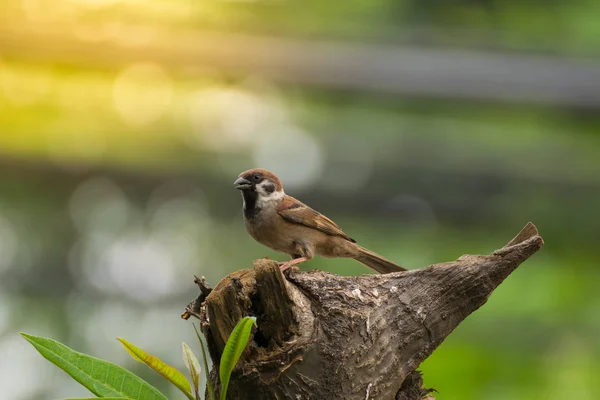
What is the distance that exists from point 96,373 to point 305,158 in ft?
9.89

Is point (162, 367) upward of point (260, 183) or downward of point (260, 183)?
downward

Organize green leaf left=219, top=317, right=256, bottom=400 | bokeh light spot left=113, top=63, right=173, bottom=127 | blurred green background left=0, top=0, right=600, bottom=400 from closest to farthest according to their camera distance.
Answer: green leaf left=219, top=317, right=256, bottom=400 → blurred green background left=0, top=0, right=600, bottom=400 → bokeh light spot left=113, top=63, right=173, bottom=127

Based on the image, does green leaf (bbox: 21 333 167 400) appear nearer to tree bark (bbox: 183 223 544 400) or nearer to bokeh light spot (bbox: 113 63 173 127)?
tree bark (bbox: 183 223 544 400)

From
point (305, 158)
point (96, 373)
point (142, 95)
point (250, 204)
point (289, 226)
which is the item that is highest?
point (142, 95)

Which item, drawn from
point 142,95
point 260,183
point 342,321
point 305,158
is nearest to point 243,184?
point 260,183

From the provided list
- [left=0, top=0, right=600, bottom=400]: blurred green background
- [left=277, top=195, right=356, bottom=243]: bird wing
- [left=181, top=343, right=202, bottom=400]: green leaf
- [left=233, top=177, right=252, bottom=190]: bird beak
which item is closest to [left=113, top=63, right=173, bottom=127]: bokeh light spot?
[left=0, top=0, right=600, bottom=400]: blurred green background

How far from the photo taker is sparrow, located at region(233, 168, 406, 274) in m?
3.01

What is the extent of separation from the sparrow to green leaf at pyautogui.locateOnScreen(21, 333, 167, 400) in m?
1.34

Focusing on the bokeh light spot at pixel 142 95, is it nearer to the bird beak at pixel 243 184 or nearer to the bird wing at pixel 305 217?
the bird beak at pixel 243 184

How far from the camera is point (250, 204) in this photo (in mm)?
3057

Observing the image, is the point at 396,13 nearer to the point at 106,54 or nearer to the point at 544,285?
the point at 106,54

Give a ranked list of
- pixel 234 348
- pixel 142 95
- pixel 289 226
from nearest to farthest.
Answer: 1. pixel 234 348
2. pixel 289 226
3. pixel 142 95

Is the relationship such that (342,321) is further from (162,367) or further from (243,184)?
(243,184)

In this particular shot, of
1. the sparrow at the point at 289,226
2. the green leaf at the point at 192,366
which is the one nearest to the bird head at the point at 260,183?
the sparrow at the point at 289,226
